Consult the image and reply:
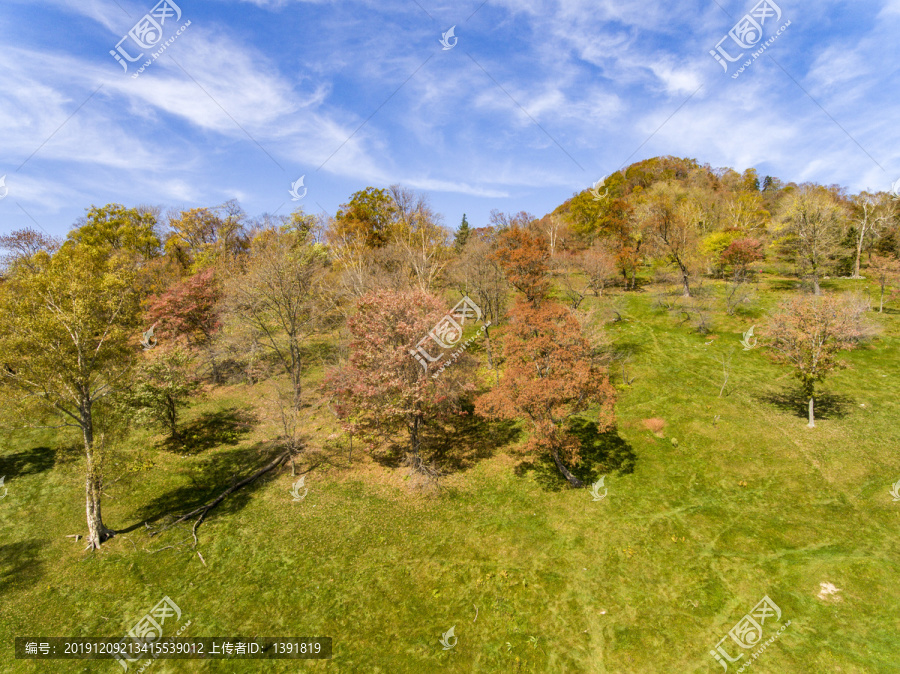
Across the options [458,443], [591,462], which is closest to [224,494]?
[458,443]

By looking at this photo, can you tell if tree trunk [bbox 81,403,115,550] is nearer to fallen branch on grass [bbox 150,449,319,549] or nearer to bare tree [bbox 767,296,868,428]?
A: fallen branch on grass [bbox 150,449,319,549]

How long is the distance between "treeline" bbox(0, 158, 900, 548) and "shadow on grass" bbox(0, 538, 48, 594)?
1.94 metres

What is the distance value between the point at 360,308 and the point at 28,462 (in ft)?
80.1

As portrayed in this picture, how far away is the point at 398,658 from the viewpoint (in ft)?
39.9

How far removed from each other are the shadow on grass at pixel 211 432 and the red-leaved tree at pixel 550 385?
19.3m

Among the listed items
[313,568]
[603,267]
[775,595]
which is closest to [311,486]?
[313,568]

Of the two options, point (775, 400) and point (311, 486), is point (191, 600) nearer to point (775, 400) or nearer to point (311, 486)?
point (311, 486)

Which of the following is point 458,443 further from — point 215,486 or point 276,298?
point 276,298

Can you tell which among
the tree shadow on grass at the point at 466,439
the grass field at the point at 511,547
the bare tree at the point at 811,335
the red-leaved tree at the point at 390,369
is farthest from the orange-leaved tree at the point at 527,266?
the bare tree at the point at 811,335

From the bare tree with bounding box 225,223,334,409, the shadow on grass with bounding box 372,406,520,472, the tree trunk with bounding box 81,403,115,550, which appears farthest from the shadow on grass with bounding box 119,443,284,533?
the shadow on grass with bounding box 372,406,520,472

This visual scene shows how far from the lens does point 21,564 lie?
16.2 m

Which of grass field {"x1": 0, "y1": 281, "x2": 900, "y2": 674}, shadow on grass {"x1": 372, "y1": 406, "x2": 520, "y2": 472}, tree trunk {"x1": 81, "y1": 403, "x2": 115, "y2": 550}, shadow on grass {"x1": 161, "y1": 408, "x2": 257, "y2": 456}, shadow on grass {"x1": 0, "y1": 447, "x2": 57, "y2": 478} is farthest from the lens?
shadow on grass {"x1": 161, "y1": 408, "x2": 257, "y2": 456}

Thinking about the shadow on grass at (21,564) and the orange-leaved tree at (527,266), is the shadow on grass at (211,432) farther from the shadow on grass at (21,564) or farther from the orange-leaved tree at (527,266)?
the orange-leaved tree at (527,266)

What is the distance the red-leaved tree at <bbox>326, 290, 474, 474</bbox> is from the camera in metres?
20.3
